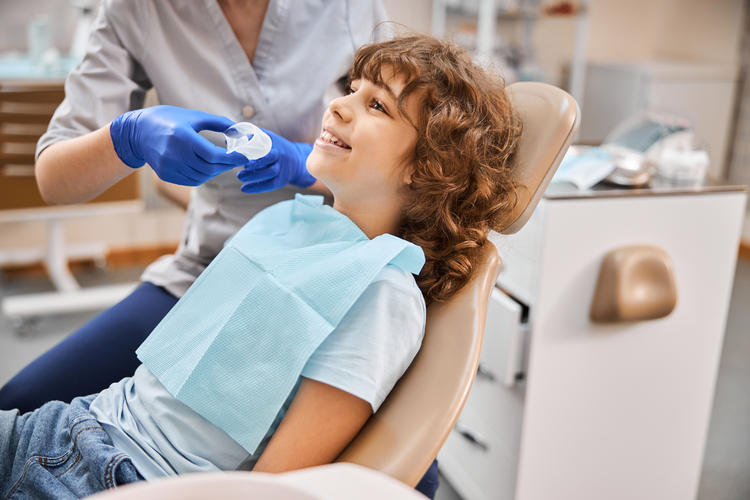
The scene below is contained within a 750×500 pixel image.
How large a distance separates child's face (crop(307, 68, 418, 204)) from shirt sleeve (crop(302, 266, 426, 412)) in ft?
0.58

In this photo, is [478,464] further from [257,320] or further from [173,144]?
[173,144]

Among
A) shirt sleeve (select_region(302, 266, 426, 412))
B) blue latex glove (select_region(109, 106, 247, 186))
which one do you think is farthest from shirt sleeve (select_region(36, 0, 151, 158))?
shirt sleeve (select_region(302, 266, 426, 412))

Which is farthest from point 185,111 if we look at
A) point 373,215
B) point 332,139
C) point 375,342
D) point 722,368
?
point 722,368

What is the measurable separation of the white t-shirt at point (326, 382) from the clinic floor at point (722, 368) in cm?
105

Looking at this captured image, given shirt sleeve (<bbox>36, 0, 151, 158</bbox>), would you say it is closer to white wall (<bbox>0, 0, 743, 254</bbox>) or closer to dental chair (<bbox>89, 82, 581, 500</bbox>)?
dental chair (<bbox>89, 82, 581, 500</bbox>)

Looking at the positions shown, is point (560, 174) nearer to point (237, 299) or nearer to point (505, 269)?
point (505, 269)

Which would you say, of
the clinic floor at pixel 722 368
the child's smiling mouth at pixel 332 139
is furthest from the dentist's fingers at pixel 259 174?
the clinic floor at pixel 722 368

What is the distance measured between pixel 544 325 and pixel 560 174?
374mm

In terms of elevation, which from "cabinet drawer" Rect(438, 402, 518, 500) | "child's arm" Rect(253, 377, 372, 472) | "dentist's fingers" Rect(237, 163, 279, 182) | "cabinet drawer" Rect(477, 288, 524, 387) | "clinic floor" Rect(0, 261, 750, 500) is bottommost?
"clinic floor" Rect(0, 261, 750, 500)

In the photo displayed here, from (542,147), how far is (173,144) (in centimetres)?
53

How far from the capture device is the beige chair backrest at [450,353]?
71 cm

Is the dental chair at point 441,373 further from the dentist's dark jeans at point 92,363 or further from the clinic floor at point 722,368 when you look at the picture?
the clinic floor at point 722,368

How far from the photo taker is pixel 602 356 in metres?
1.38

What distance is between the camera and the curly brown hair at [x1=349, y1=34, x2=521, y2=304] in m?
0.90
